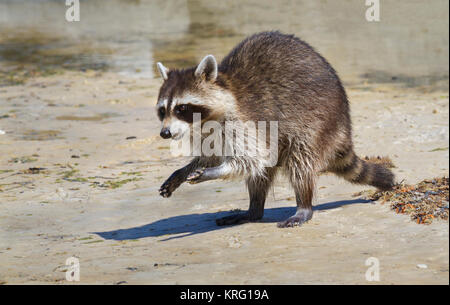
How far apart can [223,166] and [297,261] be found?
58.9 inches

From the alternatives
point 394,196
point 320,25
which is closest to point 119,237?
point 394,196

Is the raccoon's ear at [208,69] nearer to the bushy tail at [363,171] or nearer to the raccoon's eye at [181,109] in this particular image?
the raccoon's eye at [181,109]

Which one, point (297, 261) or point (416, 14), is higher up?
point (416, 14)

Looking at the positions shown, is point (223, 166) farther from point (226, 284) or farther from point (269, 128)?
point (226, 284)

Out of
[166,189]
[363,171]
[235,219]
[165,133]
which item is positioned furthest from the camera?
[363,171]

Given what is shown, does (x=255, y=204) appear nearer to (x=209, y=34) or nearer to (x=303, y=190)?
(x=303, y=190)

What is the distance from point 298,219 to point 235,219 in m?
0.66

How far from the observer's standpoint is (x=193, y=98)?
603cm

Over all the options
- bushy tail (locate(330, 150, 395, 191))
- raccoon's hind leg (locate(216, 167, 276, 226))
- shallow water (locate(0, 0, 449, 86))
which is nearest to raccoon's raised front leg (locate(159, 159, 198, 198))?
raccoon's hind leg (locate(216, 167, 276, 226))

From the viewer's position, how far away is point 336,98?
635 cm

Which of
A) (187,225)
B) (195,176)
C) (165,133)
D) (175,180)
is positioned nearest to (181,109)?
(165,133)

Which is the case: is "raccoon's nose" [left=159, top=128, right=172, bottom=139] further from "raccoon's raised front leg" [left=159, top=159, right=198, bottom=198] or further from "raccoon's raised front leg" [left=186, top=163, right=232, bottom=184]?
"raccoon's raised front leg" [left=159, top=159, right=198, bottom=198]

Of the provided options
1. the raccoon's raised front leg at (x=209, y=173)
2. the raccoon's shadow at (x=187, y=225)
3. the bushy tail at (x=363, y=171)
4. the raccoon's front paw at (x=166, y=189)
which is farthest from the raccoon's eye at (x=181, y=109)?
the bushy tail at (x=363, y=171)

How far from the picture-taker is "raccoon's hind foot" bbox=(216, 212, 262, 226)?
638 cm
